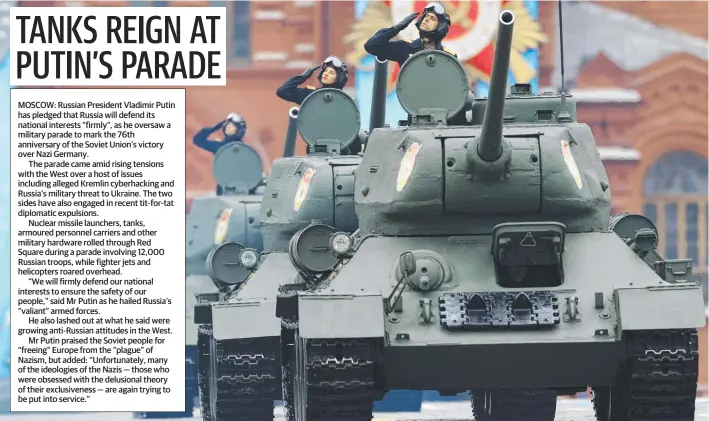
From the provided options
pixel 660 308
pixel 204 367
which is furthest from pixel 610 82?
pixel 660 308

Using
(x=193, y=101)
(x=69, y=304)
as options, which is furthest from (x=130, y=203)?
(x=193, y=101)

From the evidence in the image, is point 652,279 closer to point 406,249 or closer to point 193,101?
point 406,249

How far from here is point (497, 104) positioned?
17672 mm

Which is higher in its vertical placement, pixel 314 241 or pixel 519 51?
pixel 519 51

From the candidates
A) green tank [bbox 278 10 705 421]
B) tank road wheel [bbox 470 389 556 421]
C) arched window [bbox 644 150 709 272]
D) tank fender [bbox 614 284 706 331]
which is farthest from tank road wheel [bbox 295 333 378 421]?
arched window [bbox 644 150 709 272]

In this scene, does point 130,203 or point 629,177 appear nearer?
point 130,203

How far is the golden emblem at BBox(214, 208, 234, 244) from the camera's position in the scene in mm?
28281

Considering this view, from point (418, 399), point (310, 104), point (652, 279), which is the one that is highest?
point (310, 104)

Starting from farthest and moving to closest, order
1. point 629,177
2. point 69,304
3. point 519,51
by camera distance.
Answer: point 629,177 < point 519,51 < point 69,304

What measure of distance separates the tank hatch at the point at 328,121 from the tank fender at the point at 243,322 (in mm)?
3356

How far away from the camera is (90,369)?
19453mm

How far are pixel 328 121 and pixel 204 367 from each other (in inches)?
134

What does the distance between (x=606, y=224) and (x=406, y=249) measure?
203 cm

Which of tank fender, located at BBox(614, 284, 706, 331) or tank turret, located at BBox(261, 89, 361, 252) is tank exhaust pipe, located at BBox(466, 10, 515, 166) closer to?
tank fender, located at BBox(614, 284, 706, 331)
